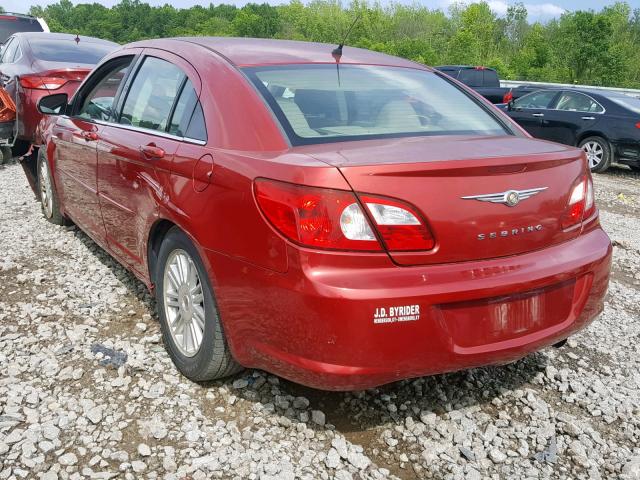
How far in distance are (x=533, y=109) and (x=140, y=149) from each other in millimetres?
10474

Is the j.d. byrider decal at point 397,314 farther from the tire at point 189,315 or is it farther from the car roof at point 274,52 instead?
the car roof at point 274,52

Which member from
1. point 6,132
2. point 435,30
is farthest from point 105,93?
point 435,30

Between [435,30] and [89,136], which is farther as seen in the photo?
[435,30]

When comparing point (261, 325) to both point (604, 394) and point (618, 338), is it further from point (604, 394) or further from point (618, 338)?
point (618, 338)

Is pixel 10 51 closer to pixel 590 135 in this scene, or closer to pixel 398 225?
pixel 398 225

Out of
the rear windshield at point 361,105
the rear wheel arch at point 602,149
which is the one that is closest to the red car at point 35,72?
the rear windshield at point 361,105

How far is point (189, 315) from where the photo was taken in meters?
3.09

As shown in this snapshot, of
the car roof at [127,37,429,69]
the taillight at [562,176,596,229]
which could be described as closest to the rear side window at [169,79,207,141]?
the car roof at [127,37,429,69]

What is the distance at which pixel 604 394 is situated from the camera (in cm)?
319

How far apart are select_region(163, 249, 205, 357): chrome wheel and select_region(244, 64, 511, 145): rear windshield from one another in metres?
0.82

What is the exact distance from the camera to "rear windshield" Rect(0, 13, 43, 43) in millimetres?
14664

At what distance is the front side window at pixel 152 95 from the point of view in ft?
11.0

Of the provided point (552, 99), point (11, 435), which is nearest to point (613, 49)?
point (552, 99)

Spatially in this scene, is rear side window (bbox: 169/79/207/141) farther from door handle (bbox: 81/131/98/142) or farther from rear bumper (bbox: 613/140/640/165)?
rear bumper (bbox: 613/140/640/165)
